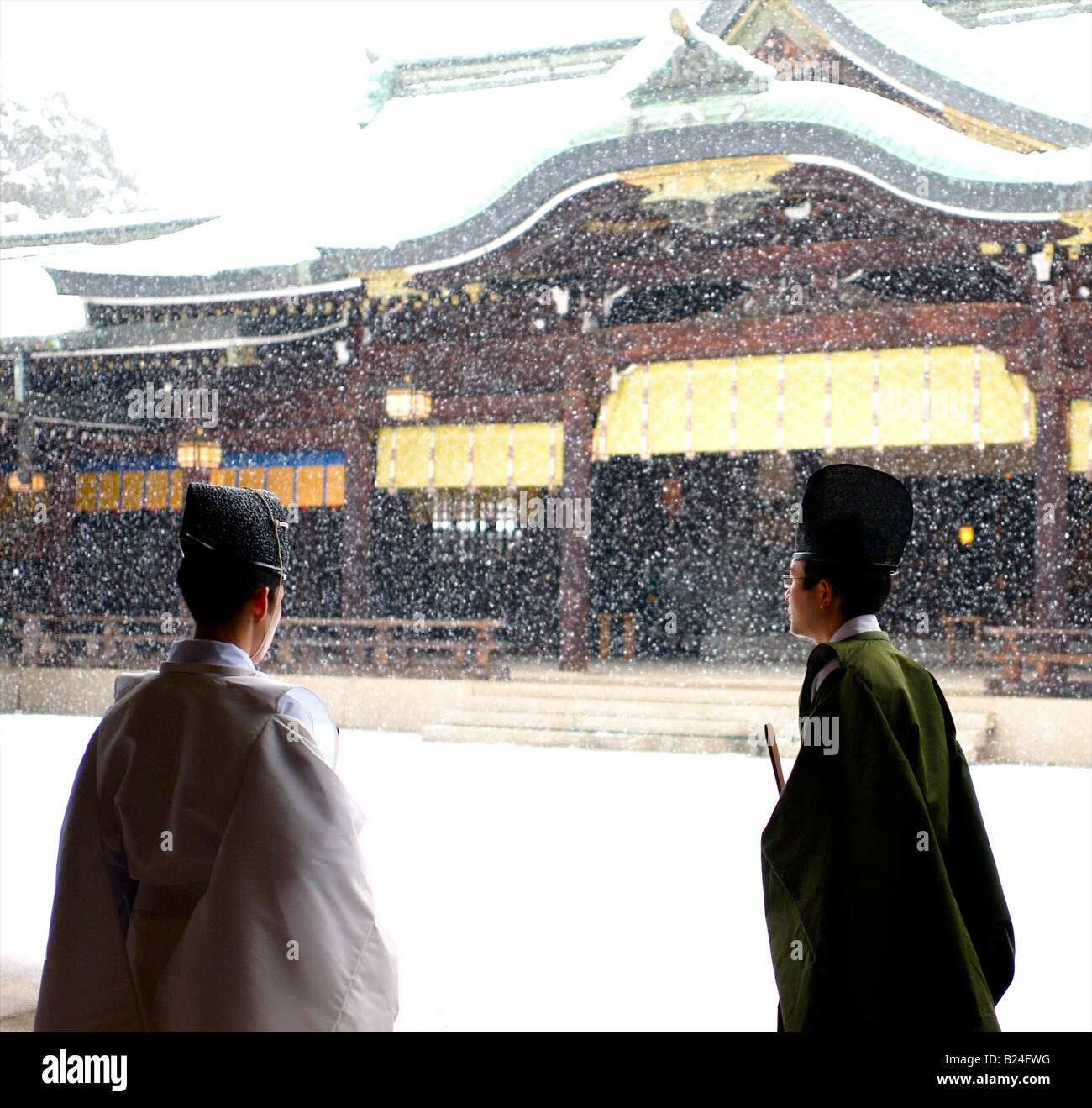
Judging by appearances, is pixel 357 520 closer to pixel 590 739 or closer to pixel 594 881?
pixel 590 739

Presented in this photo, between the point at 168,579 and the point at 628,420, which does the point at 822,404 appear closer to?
the point at 628,420

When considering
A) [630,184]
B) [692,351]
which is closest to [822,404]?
[692,351]

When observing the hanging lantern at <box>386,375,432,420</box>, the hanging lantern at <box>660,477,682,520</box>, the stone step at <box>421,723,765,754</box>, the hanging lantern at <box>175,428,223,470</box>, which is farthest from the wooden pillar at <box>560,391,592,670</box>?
the hanging lantern at <box>175,428,223,470</box>

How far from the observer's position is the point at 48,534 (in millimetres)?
12961

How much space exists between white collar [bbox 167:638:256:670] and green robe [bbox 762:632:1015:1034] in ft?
2.86

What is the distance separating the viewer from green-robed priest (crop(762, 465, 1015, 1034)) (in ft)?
5.58

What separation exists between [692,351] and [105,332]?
6223 millimetres

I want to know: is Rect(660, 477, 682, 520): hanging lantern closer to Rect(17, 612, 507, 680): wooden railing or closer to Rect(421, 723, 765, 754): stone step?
Rect(17, 612, 507, 680): wooden railing

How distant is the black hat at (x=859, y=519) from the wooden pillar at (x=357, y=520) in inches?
379

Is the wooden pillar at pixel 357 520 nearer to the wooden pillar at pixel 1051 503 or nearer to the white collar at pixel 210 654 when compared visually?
the wooden pillar at pixel 1051 503

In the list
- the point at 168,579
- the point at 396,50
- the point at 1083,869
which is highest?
the point at 396,50

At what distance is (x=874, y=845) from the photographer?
5.60 feet

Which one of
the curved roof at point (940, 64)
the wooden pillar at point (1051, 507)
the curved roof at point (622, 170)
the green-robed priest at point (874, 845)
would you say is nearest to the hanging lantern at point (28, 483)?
the curved roof at point (622, 170)

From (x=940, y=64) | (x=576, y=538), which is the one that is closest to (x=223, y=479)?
(x=576, y=538)
